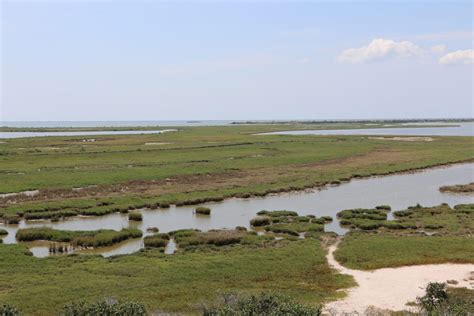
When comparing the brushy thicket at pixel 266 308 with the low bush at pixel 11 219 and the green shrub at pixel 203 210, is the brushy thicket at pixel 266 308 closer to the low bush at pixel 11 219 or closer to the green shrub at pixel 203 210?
the green shrub at pixel 203 210

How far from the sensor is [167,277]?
758 inches

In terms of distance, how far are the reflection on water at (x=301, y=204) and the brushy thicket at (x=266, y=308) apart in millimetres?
12565

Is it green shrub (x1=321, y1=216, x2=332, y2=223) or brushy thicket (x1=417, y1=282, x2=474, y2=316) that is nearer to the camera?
brushy thicket (x1=417, y1=282, x2=474, y2=316)

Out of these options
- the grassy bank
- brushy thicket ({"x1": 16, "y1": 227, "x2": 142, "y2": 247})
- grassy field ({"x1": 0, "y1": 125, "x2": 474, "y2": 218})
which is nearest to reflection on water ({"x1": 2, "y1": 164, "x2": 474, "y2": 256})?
brushy thicket ({"x1": 16, "y1": 227, "x2": 142, "y2": 247})

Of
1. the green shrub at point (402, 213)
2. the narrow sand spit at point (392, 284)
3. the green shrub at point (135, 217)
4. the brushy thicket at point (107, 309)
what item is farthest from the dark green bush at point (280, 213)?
the brushy thicket at point (107, 309)

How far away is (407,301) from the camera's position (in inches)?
651

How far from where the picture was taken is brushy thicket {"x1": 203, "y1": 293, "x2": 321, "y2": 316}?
12.2 meters

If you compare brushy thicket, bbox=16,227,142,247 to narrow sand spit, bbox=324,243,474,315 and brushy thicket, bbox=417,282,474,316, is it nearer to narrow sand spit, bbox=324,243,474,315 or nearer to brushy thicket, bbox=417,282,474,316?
narrow sand spit, bbox=324,243,474,315

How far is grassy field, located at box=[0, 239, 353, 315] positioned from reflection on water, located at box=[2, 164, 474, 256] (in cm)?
352

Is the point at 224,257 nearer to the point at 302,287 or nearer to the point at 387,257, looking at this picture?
the point at 302,287

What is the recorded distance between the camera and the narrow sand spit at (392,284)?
16125mm

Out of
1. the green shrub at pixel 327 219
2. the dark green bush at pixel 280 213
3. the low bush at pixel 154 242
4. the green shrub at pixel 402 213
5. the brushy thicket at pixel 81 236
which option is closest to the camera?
the low bush at pixel 154 242

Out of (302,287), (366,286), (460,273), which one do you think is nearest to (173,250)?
(302,287)

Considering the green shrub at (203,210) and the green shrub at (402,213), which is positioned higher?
the green shrub at (203,210)
